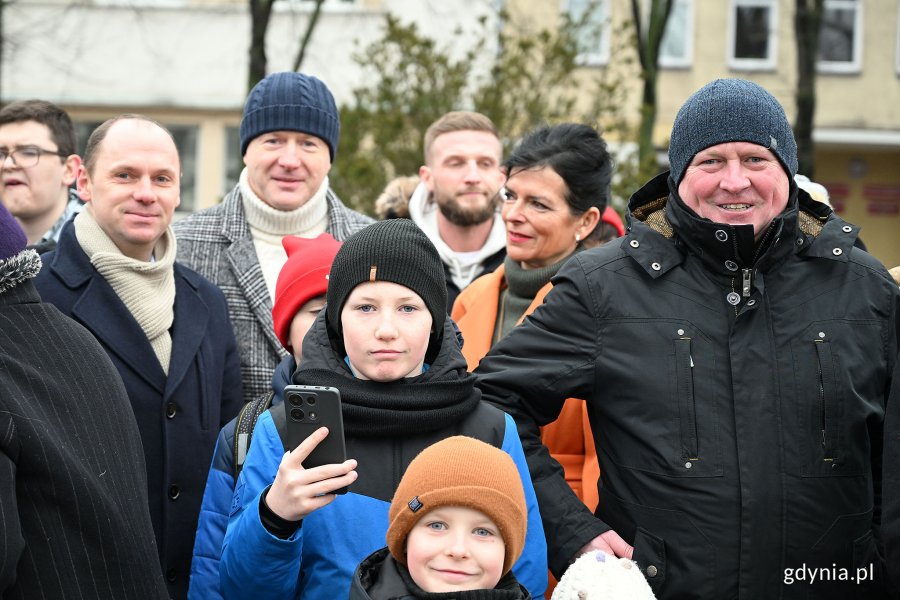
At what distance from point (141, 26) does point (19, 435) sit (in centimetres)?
1784

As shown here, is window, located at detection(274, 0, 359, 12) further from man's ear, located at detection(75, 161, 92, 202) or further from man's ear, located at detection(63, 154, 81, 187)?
man's ear, located at detection(75, 161, 92, 202)

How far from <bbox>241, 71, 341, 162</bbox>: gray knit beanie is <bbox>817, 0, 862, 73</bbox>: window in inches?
695

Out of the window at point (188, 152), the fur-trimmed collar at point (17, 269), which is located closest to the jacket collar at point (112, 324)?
the fur-trimmed collar at point (17, 269)

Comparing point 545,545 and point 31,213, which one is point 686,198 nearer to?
point 545,545

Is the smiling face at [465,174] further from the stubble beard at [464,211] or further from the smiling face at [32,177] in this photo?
the smiling face at [32,177]

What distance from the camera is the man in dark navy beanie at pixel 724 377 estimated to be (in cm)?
316

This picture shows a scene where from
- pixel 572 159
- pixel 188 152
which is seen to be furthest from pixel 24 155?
pixel 188 152

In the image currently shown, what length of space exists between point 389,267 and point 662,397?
0.85m

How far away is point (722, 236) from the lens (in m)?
3.27

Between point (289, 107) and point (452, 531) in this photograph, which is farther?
point (289, 107)

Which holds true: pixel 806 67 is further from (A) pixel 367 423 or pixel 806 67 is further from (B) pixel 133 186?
(A) pixel 367 423

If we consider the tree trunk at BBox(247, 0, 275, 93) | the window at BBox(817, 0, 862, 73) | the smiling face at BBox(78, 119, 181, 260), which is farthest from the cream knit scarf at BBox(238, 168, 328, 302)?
the window at BBox(817, 0, 862, 73)

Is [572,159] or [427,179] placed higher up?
[572,159]

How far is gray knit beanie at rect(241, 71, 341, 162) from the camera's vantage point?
491 centimetres
